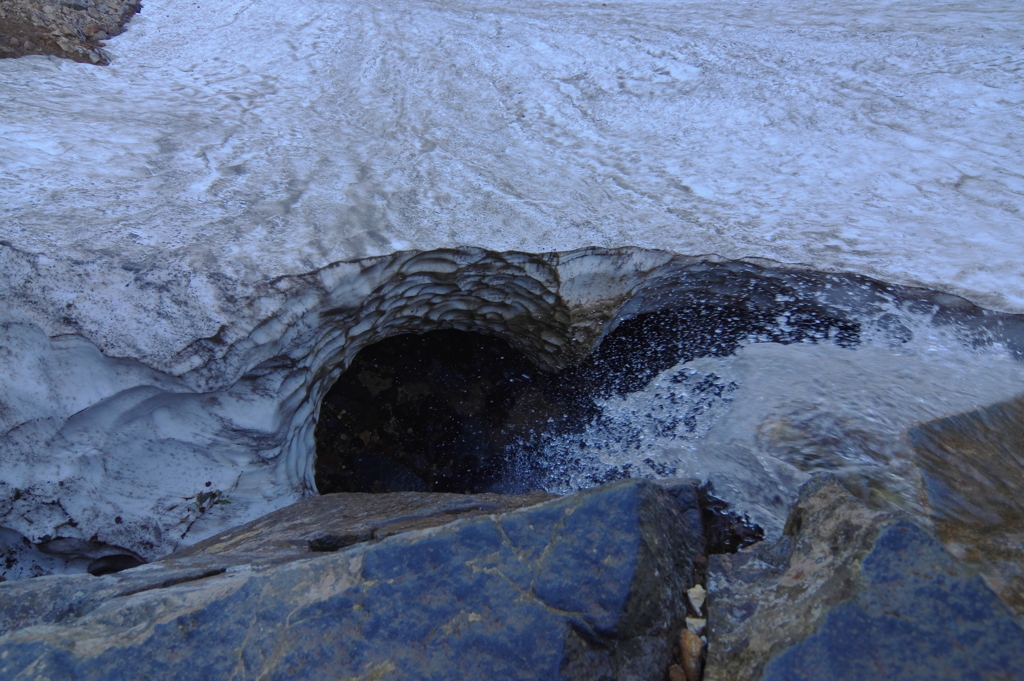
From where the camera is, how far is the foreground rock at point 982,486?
1128 millimetres

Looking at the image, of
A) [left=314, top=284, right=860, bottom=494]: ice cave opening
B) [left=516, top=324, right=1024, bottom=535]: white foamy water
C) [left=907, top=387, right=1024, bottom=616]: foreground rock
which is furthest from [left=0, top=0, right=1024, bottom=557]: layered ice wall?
[left=907, top=387, right=1024, bottom=616]: foreground rock

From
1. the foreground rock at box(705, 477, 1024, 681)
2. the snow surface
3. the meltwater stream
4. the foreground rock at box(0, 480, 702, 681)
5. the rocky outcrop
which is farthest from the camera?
the snow surface

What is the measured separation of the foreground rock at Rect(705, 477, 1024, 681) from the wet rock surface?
3.22 metres

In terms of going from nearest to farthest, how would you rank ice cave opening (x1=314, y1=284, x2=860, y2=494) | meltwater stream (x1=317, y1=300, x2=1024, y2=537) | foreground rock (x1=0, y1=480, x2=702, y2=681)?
foreground rock (x1=0, y1=480, x2=702, y2=681) → meltwater stream (x1=317, y1=300, x2=1024, y2=537) → ice cave opening (x1=314, y1=284, x2=860, y2=494)

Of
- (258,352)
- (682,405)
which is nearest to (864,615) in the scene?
(682,405)

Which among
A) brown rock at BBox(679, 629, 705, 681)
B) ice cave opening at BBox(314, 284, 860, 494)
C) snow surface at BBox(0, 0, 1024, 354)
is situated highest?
snow surface at BBox(0, 0, 1024, 354)

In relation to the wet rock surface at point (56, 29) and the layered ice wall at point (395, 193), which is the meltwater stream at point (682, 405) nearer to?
the layered ice wall at point (395, 193)

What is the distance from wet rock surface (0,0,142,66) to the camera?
2676 mm

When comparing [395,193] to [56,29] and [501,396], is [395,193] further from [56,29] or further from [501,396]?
[56,29]

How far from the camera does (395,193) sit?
2191 millimetres

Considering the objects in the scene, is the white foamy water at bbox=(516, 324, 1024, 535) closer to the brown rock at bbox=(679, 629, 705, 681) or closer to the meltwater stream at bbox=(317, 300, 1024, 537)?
the meltwater stream at bbox=(317, 300, 1024, 537)

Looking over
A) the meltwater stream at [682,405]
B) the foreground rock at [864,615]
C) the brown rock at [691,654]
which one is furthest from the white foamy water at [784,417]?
the brown rock at [691,654]

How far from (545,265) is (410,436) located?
0.92m

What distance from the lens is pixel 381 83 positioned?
2863 millimetres
